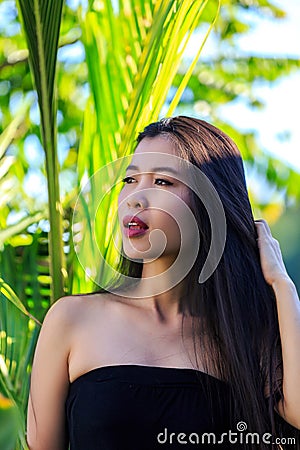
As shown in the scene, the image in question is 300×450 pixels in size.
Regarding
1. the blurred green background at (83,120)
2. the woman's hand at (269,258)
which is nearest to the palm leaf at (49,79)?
the blurred green background at (83,120)

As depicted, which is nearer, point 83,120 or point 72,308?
point 72,308

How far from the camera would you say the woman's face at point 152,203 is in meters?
1.59

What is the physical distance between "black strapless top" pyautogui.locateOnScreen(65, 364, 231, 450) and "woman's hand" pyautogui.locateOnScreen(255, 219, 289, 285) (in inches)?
10.2

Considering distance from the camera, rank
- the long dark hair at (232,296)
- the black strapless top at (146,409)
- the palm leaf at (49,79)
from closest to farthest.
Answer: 1. the black strapless top at (146,409)
2. the long dark hair at (232,296)
3. the palm leaf at (49,79)

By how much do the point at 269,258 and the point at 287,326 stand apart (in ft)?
0.57

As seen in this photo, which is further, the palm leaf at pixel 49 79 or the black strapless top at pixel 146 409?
the palm leaf at pixel 49 79

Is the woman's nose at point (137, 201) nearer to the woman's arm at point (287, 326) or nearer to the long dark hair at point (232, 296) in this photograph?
the long dark hair at point (232, 296)

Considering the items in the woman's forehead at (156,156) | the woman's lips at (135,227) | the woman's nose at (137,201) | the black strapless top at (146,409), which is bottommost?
the black strapless top at (146,409)

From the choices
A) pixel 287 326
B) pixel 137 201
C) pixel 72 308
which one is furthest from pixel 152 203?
pixel 287 326

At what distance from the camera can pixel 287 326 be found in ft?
5.39

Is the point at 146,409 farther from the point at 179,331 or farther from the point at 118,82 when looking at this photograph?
the point at 118,82

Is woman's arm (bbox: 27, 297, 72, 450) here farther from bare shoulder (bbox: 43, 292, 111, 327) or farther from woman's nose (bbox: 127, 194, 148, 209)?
woman's nose (bbox: 127, 194, 148, 209)

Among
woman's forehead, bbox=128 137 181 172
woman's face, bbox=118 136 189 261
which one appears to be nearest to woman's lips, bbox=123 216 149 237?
woman's face, bbox=118 136 189 261

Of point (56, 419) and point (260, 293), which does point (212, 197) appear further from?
point (56, 419)
